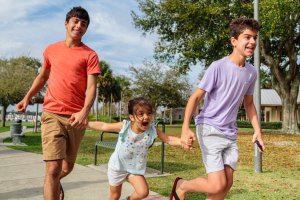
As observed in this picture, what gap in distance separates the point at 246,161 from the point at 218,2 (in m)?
14.5

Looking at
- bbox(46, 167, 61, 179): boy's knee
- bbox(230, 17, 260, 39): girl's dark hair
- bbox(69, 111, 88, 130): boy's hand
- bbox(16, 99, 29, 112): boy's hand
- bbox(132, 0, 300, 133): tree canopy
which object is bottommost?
bbox(46, 167, 61, 179): boy's knee

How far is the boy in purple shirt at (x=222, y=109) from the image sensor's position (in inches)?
155

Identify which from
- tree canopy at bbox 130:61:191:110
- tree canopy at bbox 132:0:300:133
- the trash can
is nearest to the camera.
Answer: the trash can

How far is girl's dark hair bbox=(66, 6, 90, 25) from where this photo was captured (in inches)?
Result: 166

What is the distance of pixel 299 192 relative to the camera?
6.38 m

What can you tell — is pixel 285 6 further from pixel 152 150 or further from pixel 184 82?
pixel 184 82

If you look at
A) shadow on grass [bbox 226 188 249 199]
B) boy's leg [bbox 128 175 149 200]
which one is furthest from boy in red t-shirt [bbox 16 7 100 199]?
shadow on grass [bbox 226 188 249 199]

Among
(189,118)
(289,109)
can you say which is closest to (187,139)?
(189,118)

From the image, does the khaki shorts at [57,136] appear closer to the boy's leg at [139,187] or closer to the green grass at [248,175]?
the boy's leg at [139,187]

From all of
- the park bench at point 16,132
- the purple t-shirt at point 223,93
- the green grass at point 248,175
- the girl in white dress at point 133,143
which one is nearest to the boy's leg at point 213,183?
the purple t-shirt at point 223,93

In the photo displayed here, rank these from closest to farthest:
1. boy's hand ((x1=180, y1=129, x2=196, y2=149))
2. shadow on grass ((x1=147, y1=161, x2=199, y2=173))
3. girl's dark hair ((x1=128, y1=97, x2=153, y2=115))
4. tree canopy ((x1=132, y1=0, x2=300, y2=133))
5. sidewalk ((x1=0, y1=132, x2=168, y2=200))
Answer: boy's hand ((x1=180, y1=129, x2=196, y2=149)) < girl's dark hair ((x1=128, y1=97, x2=153, y2=115)) < sidewalk ((x1=0, y1=132, x2=168, y2=200)) < shadow on grass ((x1=147, y1=161, x2=199, y2=173)) < tree canopy ((x1=132, y1=0, x2=300, y2=133))

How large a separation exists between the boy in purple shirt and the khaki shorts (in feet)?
4.17

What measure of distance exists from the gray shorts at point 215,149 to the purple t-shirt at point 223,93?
0.06 meters

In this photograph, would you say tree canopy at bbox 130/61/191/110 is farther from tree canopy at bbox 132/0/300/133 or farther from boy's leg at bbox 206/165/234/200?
boy's leg at bbox 206/165/234/200
